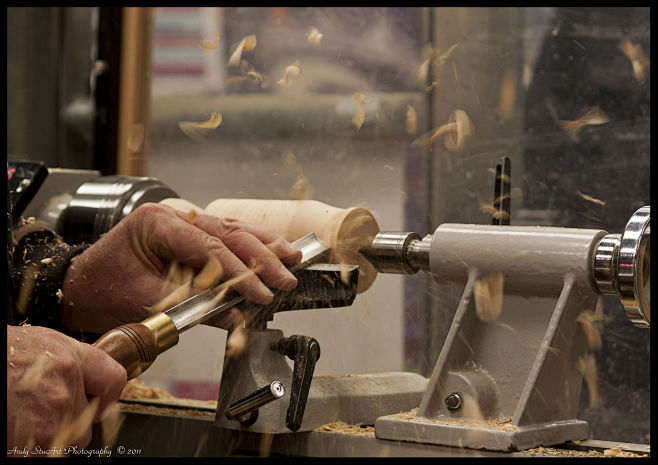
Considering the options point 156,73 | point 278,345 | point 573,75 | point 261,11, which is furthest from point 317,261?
point 156,73

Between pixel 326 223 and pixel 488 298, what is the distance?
0.86 ft

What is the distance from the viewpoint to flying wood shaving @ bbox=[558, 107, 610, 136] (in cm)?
147

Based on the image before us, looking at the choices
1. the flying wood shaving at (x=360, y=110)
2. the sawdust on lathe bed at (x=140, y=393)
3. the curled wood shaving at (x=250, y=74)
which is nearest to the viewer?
the sawdust on lathe bed at (x=140, y=393)

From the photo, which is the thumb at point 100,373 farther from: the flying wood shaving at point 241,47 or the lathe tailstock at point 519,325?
the flying wood shaving at point 241,47

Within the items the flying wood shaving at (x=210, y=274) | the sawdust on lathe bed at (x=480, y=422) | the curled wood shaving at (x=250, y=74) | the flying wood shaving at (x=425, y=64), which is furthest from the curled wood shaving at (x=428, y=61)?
the sawdust on lathe bed at (x=480, y=422)

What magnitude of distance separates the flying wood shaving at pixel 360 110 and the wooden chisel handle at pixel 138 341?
0.84 metres

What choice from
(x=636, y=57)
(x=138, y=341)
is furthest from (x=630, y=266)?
(x=636, y=57)

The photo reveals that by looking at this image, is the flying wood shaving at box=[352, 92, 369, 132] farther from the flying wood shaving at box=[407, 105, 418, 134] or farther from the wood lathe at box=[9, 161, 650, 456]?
the wood lathe at box=[9, 161, 650, 456]

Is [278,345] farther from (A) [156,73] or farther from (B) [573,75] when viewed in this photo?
(A) [156,73]

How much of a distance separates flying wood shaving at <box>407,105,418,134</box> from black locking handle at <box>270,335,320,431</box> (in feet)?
2.40

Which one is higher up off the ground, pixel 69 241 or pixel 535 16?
pixel 535 16

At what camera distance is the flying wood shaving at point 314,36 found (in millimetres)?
1746

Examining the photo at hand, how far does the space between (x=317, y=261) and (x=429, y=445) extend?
31 cm
